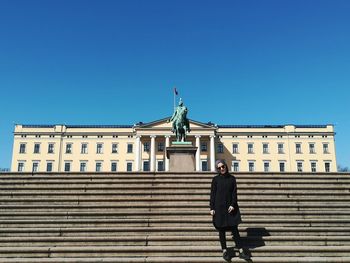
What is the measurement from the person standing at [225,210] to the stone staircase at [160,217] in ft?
1.62

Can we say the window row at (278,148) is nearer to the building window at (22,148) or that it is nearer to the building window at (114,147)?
the building window at (114,147)

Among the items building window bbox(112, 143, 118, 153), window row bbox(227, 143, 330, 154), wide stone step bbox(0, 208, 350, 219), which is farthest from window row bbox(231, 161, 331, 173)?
wide stone step bbox(0, 208, 350, 219)

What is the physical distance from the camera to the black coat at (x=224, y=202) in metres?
7.16

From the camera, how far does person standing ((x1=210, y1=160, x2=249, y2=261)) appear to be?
7164 mm

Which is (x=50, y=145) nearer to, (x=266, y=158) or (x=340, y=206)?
(x=266, y=158)

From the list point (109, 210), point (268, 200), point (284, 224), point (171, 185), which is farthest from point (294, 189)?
point (109, 210)

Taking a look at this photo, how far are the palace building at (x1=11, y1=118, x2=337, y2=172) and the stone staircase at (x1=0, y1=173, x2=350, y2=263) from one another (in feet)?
201

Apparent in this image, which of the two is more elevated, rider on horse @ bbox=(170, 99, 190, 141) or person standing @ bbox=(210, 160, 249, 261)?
rider on horse @ bbox=(170, 99, 190, 141)

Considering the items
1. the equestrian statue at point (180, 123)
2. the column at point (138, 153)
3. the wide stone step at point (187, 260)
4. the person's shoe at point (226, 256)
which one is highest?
the column at point (138, 153)

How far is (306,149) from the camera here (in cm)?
7656

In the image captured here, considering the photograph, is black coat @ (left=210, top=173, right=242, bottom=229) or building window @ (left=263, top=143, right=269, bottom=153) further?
building window @ (left=263, top=143, right=269, bottom=153)

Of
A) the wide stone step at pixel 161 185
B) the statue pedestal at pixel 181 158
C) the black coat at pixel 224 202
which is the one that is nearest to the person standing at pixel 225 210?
the black coat at pixel 224 202

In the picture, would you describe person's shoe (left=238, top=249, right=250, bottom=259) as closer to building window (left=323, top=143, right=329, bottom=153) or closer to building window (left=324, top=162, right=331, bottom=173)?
building window (left=324, top=162, right=331, bottom=173)

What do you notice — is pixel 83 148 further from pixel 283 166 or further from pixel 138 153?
pixel 283 166
